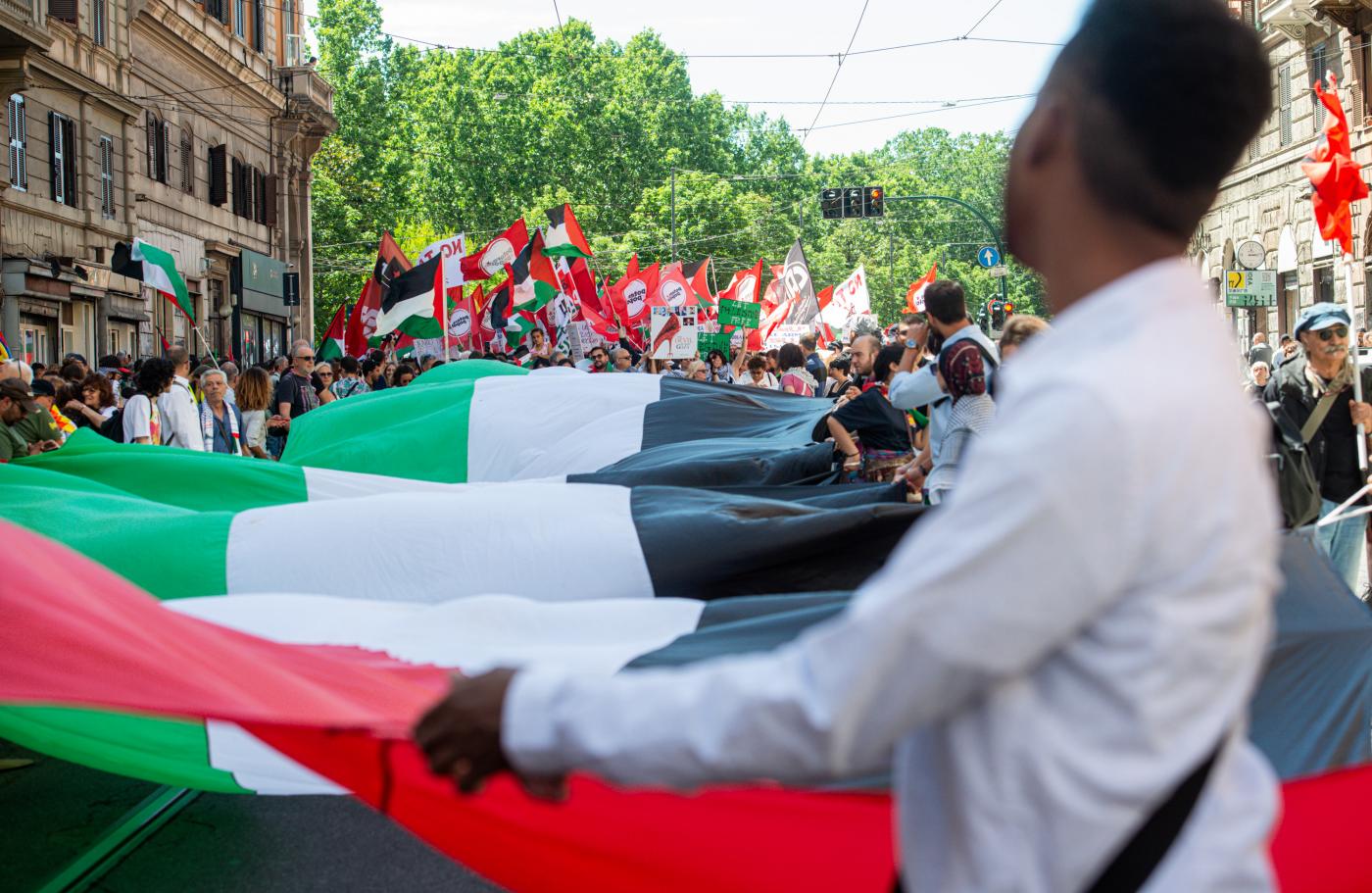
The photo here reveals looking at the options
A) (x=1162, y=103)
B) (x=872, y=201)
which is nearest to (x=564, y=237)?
(x=872, y=201)

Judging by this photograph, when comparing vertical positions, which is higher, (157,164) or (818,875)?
(157,164)

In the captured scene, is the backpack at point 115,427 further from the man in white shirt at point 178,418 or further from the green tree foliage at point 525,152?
the green tree foliage at point 525,152

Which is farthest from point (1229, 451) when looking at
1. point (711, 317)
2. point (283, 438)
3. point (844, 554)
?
point (711, 317)

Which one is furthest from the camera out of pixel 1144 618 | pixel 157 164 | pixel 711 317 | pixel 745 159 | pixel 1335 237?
pixel 745 159

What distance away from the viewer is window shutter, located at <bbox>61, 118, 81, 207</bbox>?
89.8 feet

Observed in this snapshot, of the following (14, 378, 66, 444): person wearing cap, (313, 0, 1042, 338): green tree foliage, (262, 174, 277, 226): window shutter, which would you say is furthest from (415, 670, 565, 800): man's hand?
(313, 0, 1042, 338): green tree foliage

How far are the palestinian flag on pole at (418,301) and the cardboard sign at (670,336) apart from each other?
6045 mm

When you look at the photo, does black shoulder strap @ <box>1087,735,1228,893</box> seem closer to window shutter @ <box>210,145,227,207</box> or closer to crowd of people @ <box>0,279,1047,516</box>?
crowd of people @ <box>0,279,1047,516</box>

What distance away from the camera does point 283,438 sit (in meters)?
15.0

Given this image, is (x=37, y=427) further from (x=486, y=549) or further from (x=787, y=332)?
(x=787, y=332)

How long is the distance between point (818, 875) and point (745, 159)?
91.0 m

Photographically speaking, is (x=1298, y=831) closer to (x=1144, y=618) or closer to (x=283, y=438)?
(x=1144, y=618)

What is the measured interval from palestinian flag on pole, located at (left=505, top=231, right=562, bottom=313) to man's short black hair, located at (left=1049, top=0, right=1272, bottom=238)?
2422cm

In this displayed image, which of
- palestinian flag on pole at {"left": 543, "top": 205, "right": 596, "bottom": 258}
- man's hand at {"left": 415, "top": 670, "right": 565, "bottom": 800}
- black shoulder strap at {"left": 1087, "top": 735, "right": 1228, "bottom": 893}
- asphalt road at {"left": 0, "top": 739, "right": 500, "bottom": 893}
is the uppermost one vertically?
palestinian flag on pole at {"left": 543, "top": 205, "right": 596, "bottom": 258}
